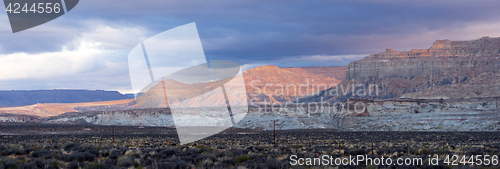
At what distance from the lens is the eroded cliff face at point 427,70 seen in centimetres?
15662

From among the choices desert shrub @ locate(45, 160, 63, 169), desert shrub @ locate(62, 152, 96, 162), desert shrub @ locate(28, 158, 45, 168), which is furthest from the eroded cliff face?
desert shrub @ locate(28, 158, 45, 168)

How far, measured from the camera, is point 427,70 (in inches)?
6781

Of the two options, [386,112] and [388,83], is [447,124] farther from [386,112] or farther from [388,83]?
[388,83]

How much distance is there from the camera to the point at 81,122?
346ft

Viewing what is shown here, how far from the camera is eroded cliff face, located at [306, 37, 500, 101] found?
15662cm

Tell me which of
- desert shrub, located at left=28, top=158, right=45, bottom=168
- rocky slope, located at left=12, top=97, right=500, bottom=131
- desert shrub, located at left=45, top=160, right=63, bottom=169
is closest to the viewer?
desert shrub, located at left=28, top=158, right=45, bottom=168

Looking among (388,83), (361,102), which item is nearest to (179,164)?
(361,102)

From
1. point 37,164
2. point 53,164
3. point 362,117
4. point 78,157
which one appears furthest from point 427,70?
point 37,164

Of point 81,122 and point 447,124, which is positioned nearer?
point 447,124

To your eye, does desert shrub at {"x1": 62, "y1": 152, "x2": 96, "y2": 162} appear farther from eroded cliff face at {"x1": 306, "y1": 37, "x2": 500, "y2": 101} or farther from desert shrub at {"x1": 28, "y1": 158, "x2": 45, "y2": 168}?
eroded cliff face at {"x1": 306, "y1": 37, "x2": 500, "y2": 101}

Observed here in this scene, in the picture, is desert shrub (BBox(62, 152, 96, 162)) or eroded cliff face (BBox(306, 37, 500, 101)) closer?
desert shrub (BBox(62, 152, 96, 162))

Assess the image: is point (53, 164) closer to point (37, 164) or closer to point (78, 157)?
point (37, 164)

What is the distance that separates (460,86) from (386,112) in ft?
179

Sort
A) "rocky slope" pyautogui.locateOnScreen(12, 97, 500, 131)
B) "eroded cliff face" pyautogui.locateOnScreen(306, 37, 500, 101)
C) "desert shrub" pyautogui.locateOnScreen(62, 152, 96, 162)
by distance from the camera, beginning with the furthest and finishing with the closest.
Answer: "eroded cliff face" pyautogui.locateOnScreen(306, 37, 500, 101), "rocky slope" pyautogui.locateOnScreen(12, 97, 500, 131), "desert shrub" pyautogui.locateOnScreen(62, 152, 96, 162)
